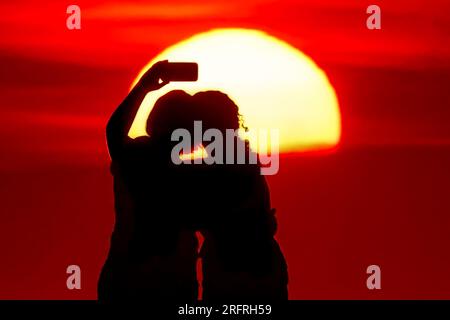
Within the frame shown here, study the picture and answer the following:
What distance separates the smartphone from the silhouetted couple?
Result: 0.03 m

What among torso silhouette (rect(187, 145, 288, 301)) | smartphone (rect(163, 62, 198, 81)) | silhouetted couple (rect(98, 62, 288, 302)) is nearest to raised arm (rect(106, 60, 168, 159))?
silhouetted couple (rect(98, 62, 288, 302))

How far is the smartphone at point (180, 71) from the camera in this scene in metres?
2.38

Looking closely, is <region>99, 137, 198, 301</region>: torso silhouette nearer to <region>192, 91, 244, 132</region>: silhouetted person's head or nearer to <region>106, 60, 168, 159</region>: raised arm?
<region>106, 60, 168, 159</region>: raised arm

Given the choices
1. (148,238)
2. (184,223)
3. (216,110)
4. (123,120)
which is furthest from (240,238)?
(123,120)

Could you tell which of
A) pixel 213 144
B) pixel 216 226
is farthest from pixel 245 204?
pixel 213 144

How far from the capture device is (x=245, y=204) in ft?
7.77

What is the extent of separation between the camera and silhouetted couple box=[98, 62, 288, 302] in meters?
2.33

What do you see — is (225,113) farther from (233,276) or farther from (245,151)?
(233,276)

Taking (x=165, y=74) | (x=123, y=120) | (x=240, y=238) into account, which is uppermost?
(x=165, y=74)

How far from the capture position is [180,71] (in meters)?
2.46

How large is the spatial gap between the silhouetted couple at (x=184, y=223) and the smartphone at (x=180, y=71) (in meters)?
0.03

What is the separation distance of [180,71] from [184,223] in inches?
18.9

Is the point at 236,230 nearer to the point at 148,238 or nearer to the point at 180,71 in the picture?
the point at 148,238
